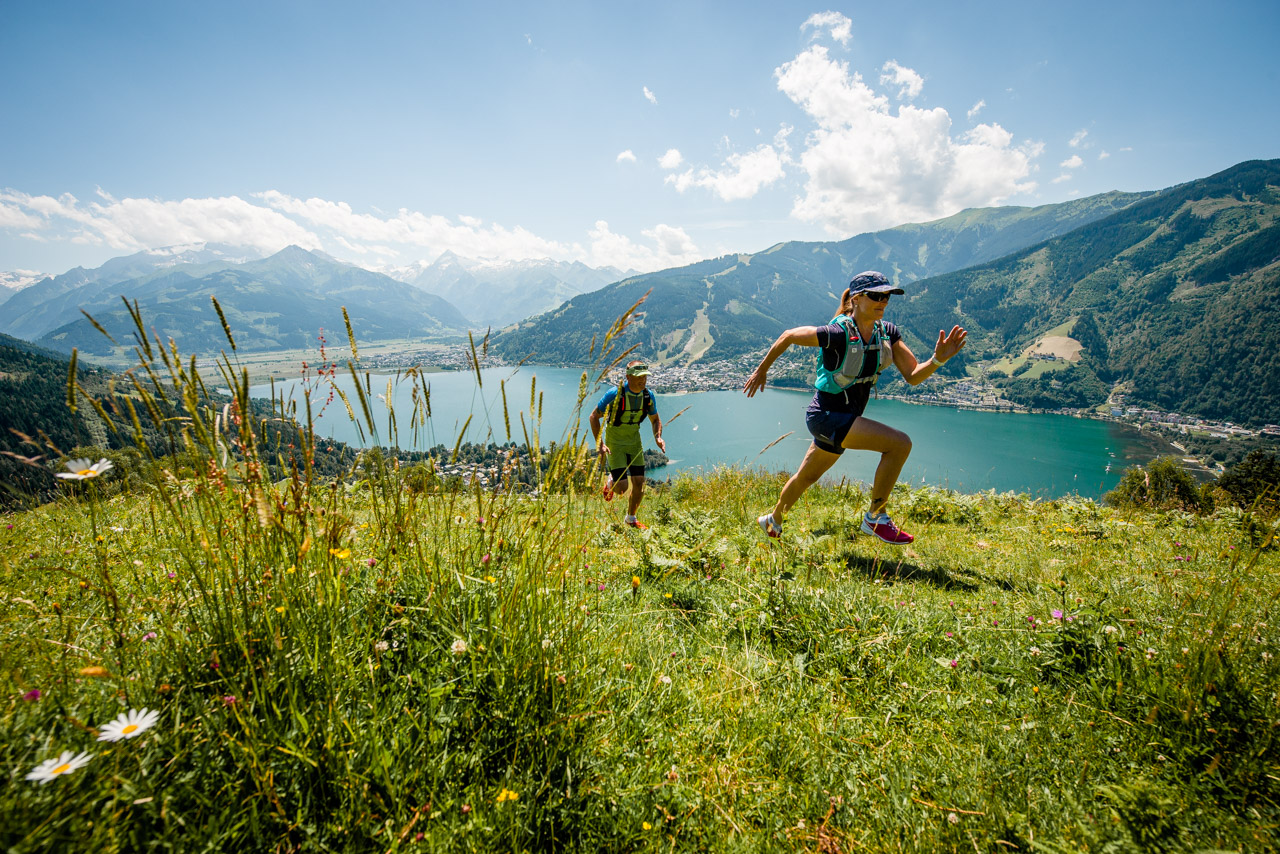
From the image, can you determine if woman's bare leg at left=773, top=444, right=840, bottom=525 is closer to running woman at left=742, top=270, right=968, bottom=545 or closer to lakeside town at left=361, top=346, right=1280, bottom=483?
running woman at left=742, top=270, right=968, bottom=545

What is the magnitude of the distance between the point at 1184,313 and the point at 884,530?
218m

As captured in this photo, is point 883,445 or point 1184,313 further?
point 1184,313

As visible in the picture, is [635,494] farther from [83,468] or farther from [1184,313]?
[1184,313]

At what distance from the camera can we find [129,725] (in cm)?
124

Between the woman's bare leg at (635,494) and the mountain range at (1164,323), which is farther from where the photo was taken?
the mountain range at (1164,323)

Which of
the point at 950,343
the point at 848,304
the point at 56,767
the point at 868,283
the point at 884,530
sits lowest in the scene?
the point at 884,530

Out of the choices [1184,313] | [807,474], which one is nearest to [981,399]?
[1184,313]

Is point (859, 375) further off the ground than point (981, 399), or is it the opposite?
point (859, 375)

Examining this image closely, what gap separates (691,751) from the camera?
1.92 m

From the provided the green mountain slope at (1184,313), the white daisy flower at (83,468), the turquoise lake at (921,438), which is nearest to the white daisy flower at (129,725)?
the white daisy flower at (83,468)

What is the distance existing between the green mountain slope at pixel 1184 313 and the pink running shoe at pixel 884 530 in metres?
152

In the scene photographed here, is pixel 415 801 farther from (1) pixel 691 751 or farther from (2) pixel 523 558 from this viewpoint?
(1) pixel 691 751

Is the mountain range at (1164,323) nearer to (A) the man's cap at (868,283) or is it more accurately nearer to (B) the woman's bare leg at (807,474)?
(A) the man's cap at (868,283)

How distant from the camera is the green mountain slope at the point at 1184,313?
110062 mm
